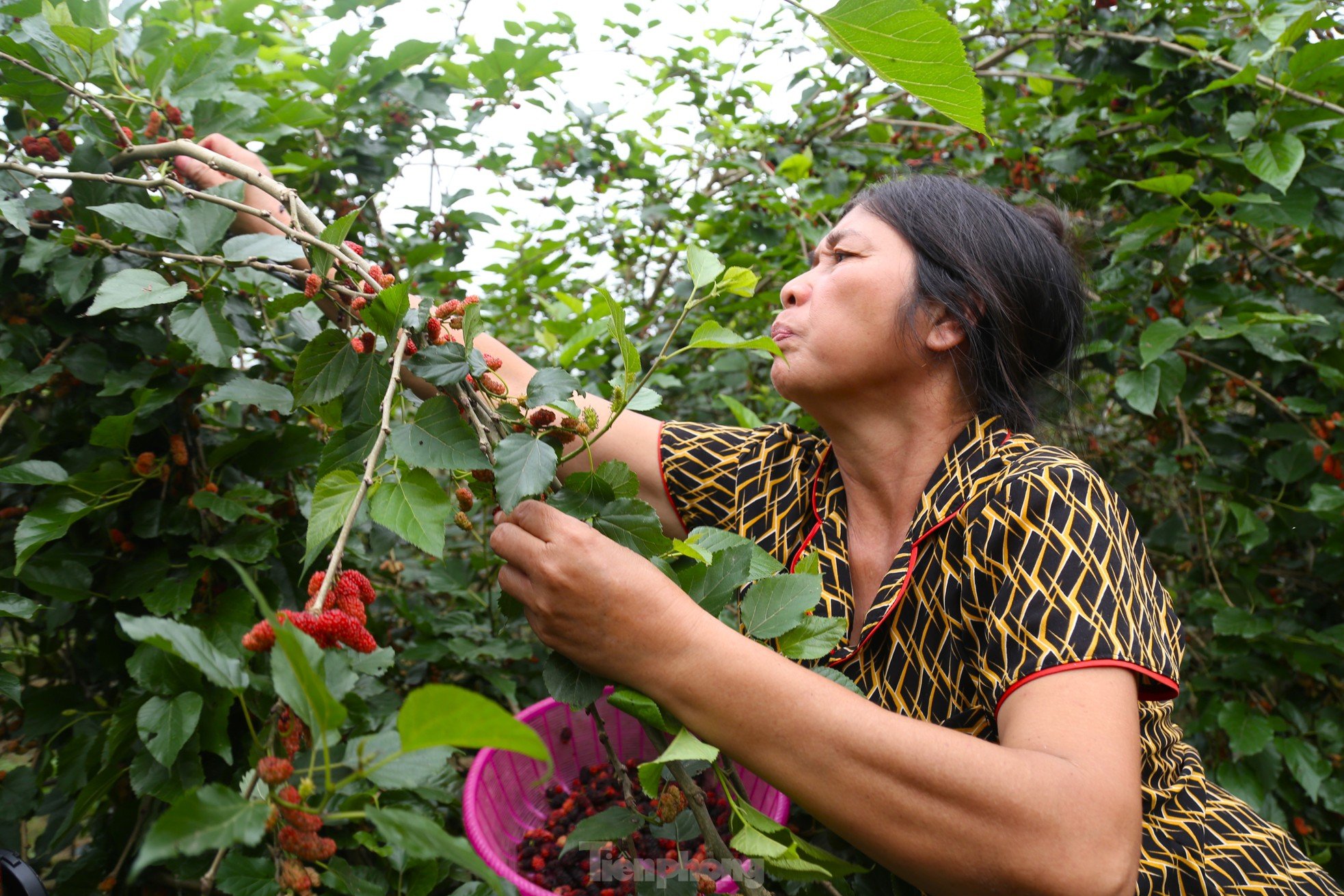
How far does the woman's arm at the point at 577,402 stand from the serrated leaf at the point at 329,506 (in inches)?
16.7

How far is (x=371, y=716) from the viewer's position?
1.14 m

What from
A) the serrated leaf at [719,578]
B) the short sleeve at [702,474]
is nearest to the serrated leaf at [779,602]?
the serrated leaf at [719,578]

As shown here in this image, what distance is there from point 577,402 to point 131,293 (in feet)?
1.74

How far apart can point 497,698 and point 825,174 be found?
4.59 feet

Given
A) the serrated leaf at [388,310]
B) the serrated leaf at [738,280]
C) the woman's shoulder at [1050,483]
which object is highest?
the serrated leaf at [388,310]

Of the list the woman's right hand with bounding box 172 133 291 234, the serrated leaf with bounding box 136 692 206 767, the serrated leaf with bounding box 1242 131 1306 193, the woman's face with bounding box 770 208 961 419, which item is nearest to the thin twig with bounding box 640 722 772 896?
the serrated leaf with bounding box 136 692 206 767

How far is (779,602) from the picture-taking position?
0.76 m

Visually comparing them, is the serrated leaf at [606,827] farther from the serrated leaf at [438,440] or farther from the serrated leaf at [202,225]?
the serrated leaf at [202,225]

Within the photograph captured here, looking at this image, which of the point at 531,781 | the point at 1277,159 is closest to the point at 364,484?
the point at 531,781

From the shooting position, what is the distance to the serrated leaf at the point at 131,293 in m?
0.85

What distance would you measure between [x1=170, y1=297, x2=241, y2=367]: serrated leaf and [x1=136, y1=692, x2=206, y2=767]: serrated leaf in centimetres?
35

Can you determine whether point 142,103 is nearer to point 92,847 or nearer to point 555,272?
point 92,847

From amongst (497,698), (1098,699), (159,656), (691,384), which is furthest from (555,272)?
(1098,699)

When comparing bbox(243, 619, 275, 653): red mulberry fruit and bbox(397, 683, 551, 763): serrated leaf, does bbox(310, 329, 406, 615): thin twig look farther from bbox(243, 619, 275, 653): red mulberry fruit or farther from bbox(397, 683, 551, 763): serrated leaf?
bbox(397, 683, 551, 763): serrated leaf
